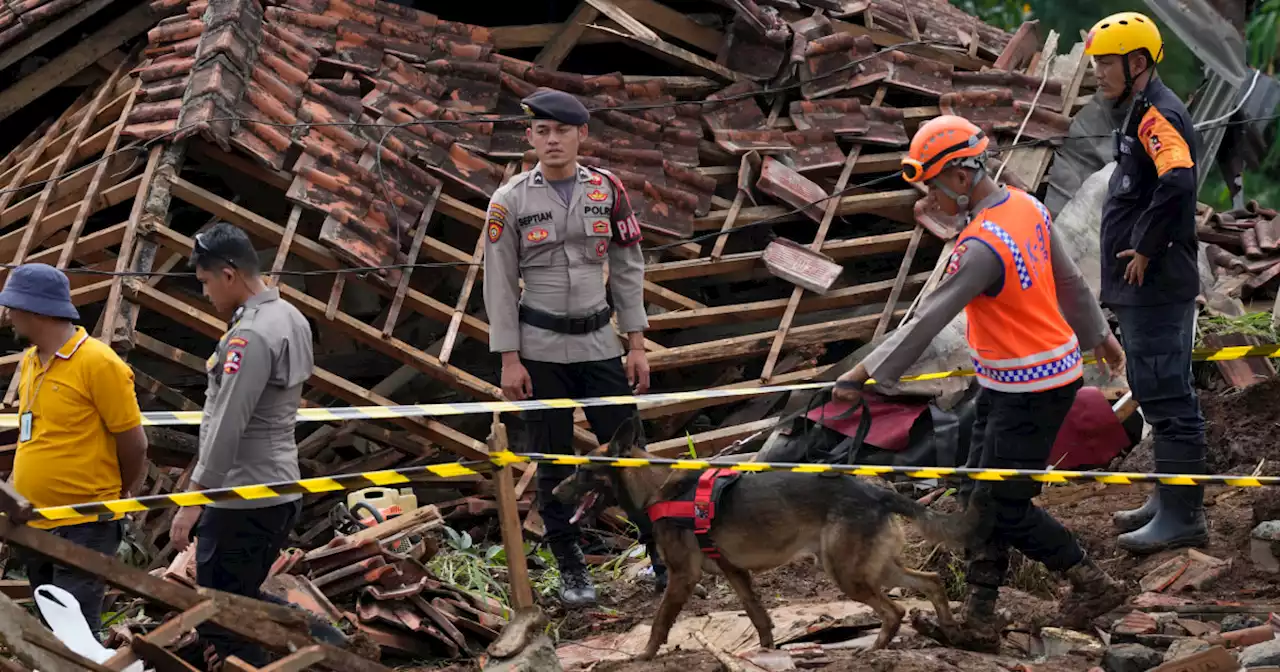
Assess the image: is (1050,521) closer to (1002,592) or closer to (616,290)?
(1002,592)

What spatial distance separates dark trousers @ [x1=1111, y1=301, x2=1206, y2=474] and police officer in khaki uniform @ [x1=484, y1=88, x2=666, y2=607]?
7.50ft

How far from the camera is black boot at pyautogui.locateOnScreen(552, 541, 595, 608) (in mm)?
6910

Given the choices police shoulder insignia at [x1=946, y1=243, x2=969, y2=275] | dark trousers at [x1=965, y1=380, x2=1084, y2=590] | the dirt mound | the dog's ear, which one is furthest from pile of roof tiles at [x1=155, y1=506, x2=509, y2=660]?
the dirt mound

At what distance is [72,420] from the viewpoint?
17.6 feet

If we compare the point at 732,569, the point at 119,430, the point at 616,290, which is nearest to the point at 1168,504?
the point at 732,569

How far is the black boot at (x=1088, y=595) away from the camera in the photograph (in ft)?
18.3

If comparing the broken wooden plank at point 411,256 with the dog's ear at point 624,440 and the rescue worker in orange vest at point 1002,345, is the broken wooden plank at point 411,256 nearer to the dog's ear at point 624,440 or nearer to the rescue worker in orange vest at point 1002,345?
the dog's ear at point 624,440

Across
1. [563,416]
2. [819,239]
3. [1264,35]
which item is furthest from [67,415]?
[1264,35]

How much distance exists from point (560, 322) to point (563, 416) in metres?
0.49

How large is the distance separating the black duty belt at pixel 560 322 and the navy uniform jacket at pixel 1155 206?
2383mm

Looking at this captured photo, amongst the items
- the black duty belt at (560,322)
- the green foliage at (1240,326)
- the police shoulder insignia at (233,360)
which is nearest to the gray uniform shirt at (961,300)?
the black duty belt at (560,322)

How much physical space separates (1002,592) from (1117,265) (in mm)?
1590

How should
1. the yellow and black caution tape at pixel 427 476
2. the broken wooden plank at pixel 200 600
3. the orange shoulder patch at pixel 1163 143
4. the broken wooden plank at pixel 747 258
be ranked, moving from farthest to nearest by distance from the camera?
the broken wooden plank at pixel 747 258, the orange shoulder patch at pixel 1163 143, the yellow and black caution tape at pixel 427 476, the broken wooden plank at pixel 200 600

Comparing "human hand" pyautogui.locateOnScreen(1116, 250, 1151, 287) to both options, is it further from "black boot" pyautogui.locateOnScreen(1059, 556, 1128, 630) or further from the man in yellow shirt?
the man in yellow shirt
